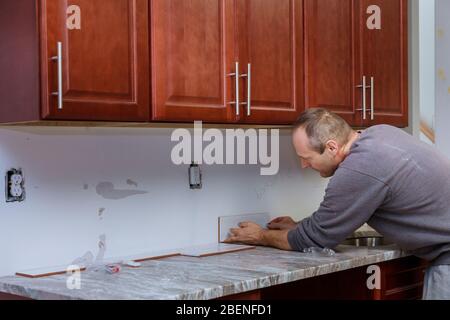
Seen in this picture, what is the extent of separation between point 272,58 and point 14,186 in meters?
1.05

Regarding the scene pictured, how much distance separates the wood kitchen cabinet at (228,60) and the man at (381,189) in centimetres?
20

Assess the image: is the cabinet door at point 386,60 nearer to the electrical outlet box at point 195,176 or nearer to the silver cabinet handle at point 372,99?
the silver cabinet handle at point 372,99

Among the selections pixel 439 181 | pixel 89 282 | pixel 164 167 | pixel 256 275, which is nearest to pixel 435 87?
pixel 439 181

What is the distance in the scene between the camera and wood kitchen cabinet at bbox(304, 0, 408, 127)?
8.71 feet

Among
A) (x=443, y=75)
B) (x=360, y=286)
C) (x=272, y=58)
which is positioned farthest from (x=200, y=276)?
(x=443, y=75)

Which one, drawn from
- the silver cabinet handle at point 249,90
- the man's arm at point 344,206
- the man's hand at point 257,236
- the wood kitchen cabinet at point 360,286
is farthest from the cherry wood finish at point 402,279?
the silver cabinet handle at point 249,90

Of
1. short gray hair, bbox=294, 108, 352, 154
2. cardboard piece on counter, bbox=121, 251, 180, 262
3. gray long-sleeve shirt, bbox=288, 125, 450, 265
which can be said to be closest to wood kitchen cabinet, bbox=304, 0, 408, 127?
short gray hair, bbox=294, 108, 352, 154

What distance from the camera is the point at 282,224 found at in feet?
9.18

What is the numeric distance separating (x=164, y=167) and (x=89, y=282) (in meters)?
0.72

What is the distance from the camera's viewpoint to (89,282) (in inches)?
76.4

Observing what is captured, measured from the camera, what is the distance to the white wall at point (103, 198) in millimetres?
2112

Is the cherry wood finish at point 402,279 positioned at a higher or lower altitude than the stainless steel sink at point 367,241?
lower
